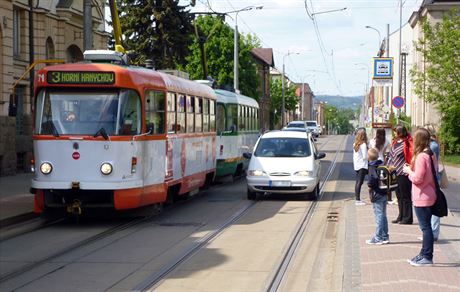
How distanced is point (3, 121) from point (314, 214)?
40.6ft

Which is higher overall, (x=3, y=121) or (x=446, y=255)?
(x=3, y=121)

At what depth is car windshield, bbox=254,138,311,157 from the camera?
19141 mm

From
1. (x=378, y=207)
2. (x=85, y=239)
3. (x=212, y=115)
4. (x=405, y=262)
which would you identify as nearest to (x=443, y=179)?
(x=378, y=207)

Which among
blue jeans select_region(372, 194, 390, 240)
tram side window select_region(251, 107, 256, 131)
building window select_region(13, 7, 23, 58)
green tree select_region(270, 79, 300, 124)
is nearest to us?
blue jeans select_region(372, 194, 390, 240)

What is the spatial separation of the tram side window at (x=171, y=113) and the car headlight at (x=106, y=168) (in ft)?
8.51

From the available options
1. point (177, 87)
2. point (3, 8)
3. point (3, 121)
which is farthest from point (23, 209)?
point (3, 8)

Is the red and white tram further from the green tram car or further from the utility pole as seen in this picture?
the green tram car

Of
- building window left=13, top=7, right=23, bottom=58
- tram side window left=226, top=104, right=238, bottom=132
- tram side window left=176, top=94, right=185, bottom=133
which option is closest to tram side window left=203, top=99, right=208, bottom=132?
tram side window left=176, top=94, right=185, bottom=133

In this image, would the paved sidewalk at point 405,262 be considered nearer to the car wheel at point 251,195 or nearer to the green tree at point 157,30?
the car wheel at point 251,195

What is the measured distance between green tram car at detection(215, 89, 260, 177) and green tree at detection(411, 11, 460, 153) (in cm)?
1107

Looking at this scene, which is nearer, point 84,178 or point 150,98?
point 84,178

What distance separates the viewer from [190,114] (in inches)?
704

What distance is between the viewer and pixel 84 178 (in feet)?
43.3

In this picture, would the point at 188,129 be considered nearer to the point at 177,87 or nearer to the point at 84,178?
the point at 177,87
